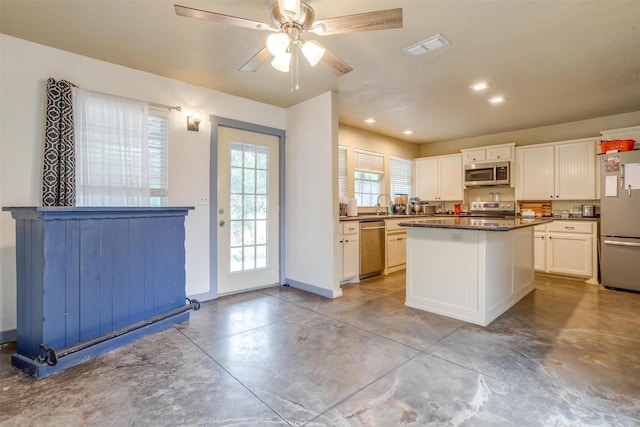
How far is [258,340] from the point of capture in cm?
263

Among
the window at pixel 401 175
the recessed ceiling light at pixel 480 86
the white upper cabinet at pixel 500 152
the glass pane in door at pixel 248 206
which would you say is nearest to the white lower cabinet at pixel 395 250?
the window at pixel 401 175

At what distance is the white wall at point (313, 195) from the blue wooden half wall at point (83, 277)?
184 centimetres

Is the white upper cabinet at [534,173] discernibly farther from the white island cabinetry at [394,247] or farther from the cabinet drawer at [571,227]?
the white island cabinetry at [394,247]

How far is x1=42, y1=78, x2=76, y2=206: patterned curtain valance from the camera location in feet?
8.70

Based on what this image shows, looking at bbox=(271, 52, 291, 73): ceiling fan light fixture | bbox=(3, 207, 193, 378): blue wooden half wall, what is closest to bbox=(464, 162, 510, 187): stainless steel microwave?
bbox=(271, 52, 291, 73): ceiling fan light fixture

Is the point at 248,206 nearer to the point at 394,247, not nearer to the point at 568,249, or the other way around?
the point at 394,247

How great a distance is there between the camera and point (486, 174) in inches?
229

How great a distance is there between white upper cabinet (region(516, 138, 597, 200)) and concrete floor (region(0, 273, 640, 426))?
7.77 ft

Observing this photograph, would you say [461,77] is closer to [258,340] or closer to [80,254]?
[258,340]

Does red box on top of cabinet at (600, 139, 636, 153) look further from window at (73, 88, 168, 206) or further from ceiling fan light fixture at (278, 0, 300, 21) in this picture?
window at (73, 88, 168, 206)

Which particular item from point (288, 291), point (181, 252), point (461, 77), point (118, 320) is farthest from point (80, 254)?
point (461, 77)

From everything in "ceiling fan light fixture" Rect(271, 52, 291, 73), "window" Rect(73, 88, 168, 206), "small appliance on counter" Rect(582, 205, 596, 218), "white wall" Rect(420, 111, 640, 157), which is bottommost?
"small appliance on counter" Rect(582, 205, 596, 218)

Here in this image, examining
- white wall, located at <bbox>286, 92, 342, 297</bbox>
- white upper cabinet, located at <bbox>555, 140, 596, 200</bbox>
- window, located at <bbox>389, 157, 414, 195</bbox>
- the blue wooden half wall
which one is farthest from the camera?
window, located at <bbox>389, 157, 414, 195</bbox>

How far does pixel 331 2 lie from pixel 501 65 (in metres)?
2.00
